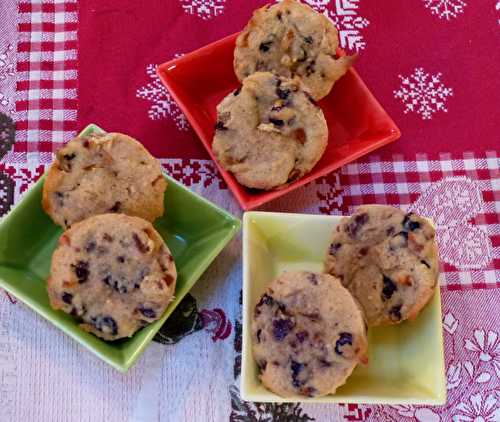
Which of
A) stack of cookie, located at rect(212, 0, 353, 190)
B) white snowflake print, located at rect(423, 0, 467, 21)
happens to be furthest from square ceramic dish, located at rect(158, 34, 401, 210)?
white snowflake print, located at rect(423, 0, 467, 21)

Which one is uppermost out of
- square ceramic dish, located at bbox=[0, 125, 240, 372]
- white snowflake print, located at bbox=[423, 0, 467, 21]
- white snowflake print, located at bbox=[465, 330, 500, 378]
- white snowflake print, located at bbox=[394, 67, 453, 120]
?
white snowflake print, located at bbox=[423, 0, 467, 21]

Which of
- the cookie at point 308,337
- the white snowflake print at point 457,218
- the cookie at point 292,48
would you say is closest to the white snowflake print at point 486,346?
the white snowflake print at point 457,218

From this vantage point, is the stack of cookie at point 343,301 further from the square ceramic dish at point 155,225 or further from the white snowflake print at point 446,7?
the white snowflake print at point 446,7

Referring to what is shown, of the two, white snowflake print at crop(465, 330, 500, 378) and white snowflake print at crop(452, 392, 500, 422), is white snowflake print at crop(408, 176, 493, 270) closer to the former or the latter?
white snowflake print at crop(465, 330, 500, 378)

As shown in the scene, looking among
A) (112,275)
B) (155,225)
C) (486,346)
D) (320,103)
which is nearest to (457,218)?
(486,346)

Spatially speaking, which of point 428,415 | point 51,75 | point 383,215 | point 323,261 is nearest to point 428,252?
point 383,215

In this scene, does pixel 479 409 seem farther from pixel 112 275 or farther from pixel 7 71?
pixel 7 71
